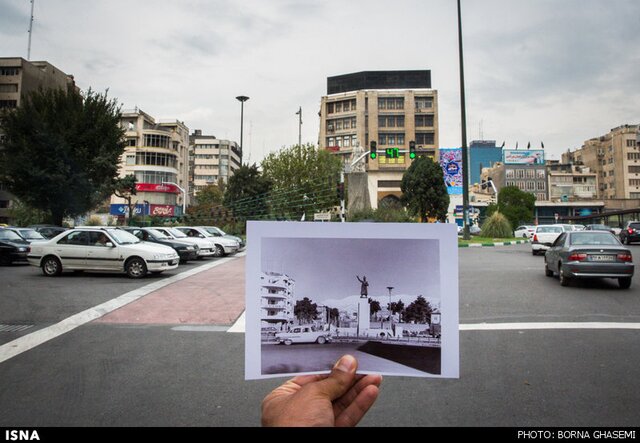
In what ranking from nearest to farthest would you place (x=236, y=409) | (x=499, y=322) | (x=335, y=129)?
(x=236, y=409)
(x=499, y=322)
(x=335, y=129)

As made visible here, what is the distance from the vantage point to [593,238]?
10.4 m

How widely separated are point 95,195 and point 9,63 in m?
40.6

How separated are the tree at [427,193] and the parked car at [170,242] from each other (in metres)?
24.6

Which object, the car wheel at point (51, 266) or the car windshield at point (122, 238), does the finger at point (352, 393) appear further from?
the car wheel at point (51, 266)

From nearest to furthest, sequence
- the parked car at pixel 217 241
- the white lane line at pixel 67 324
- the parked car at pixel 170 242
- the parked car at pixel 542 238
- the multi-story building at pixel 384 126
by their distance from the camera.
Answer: the white lane line at pixel 67 324, the parked car at pixel 170 242, the parked car at pixel 542 238, the parked car at pixel 217 241, the multi-story building at pixel 384 126

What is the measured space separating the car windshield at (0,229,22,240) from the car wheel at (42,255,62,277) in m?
6.05

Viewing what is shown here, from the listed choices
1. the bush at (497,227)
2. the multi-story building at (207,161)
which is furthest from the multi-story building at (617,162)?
the multi-story building at (207,161)

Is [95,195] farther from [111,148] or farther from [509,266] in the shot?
[509,266]

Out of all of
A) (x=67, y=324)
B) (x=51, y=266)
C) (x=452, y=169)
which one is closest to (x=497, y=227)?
(x=452, y=169)

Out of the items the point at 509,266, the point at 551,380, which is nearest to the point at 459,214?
the point at 509,266

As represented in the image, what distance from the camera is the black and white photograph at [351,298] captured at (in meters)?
1.45

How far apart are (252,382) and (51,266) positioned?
1122 cm

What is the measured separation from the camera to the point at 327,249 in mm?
1474

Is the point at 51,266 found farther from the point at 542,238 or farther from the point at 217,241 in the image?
the point at 542,238
